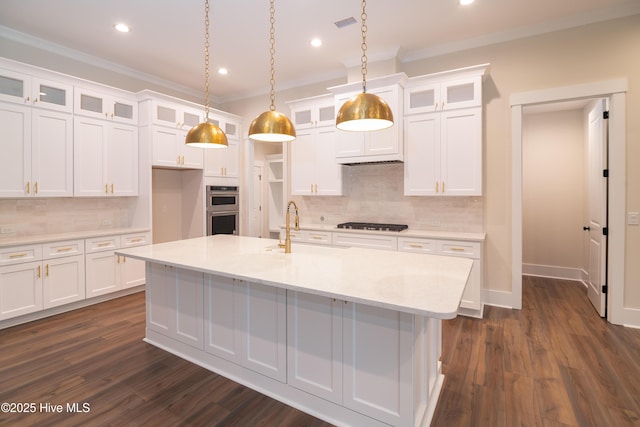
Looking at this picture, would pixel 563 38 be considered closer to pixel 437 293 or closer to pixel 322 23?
pixel 322 23

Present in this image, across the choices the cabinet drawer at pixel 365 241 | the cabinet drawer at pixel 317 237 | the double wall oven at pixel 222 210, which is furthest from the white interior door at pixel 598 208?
the double wall oven at pixel 222 210

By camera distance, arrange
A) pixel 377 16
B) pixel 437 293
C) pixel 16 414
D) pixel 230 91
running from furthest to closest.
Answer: pixel 230 91
pixel 377 16
pixel 16 414
pixel 437 293

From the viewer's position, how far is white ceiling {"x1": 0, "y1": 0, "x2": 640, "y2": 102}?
316 centimetres

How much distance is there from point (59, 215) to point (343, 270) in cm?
399

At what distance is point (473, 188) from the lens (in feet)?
12.1

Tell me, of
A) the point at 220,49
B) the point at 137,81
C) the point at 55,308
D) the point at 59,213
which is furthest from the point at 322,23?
the point at 55,308

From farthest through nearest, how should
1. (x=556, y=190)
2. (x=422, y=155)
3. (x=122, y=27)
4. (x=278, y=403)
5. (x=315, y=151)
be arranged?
(x=556, y=190)
(x=315, y=151)
(x=422, y=155)
(x=122, y=27)
(x=278, y=403)

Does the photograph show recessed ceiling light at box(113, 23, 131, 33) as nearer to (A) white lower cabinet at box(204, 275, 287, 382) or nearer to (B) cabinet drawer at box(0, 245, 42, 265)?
(B) cabinet drawer at box(0, 245, 42, 265)

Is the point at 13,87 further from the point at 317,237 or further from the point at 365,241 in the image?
the point at 365,241

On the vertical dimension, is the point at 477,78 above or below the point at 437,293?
above

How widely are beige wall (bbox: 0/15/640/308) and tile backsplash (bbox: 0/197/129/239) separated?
1651 millimetres

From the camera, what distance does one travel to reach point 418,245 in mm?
3746

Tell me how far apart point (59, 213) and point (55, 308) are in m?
1.17

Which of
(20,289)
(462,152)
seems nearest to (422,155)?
(462,152)
